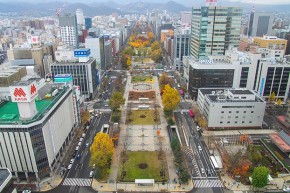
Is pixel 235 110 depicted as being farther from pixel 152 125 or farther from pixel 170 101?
pixel 152 125

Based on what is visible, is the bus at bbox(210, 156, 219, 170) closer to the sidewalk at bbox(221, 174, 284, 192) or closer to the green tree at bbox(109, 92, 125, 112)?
the sidewalk at bbox(221, 174, 284, 192)

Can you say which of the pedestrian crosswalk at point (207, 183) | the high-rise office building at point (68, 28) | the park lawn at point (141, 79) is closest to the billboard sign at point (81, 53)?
the park lawn at point (141, 79)

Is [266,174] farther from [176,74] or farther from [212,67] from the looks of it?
[176,74]

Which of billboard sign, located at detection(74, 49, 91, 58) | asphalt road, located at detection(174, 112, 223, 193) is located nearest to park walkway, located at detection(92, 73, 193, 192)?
asphalt road, located at detection(174, 112, 223, 193)

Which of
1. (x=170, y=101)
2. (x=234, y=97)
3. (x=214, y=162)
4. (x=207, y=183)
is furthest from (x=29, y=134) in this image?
(x=234, y=97)

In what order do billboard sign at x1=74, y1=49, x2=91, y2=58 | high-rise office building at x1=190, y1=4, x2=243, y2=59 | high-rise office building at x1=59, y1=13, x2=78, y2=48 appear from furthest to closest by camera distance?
high-rise office building at x1=59, y1=13, x2=78, y2=48 → high-rise office building at x1=190, y1=4, x2=243, y2=59 → billboard sign at x1=74, y1=49, x2=91, y2=58
